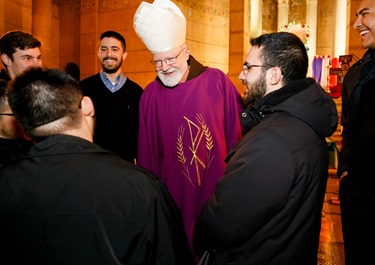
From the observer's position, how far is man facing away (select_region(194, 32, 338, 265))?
1290 millimetres

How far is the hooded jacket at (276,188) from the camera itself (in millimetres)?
1288

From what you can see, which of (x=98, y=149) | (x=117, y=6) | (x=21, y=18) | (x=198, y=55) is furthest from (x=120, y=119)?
(x=198, y=55)

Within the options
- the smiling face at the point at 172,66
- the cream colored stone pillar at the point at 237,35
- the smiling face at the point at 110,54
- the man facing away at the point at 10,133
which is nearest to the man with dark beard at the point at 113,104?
the smiling face at the point at 110,54

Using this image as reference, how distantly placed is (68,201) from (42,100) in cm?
37

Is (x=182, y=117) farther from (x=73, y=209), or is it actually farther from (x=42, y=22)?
(x=42, y=22)

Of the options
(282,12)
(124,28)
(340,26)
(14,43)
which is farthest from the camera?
(282,12)

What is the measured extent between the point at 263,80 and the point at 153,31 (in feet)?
4.48

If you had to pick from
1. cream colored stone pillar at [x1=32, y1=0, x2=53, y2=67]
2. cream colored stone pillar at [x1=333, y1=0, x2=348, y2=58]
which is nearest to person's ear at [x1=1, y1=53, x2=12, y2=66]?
cream colored stone pillar at [x1=32, y1=0, x2=53, y2=67]

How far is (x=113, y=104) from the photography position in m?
3.38

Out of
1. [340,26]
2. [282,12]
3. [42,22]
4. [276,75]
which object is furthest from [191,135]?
[282,12]

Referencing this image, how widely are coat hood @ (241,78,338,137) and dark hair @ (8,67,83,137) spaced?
0.85 meters

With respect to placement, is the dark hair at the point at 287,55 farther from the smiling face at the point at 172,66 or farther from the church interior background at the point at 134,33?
the church interior background at the point at 134,33

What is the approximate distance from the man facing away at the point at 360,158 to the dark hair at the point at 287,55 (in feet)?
2.39

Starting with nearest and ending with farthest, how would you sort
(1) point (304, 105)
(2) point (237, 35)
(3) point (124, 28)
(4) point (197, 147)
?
(1) point (304, 105) → (4) point (197, 147) → (3) point (124, 28) → (2) point (237, 35)
